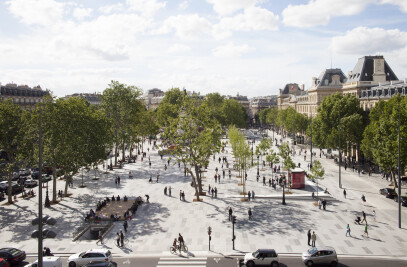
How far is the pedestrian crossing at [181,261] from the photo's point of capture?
949 inches

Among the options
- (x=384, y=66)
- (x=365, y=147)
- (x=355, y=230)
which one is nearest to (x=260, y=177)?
(x=365, y=147)

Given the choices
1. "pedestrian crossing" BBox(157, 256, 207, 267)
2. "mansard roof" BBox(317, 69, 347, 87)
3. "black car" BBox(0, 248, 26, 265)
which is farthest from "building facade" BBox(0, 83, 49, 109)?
"mansard roof" BBox(317, 69, 347, 87)

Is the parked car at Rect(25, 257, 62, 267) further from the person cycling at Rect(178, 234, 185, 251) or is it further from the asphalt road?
the person cycling at Rect(178, 234, 185, 251)

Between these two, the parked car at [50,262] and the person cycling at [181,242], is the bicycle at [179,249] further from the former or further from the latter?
the parked car at [50,262]

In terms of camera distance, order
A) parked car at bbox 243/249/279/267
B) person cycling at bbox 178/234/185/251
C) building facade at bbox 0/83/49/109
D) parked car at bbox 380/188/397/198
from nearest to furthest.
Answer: parked car at bbox 243/249/279/267 < person cycling at bbox 178/234/185/251 < parked car at bbox 380/188/397/198 < building facade at bbox 0/83/49/109

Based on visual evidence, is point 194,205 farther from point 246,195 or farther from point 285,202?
point 285,202

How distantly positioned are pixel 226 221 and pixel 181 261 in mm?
9939

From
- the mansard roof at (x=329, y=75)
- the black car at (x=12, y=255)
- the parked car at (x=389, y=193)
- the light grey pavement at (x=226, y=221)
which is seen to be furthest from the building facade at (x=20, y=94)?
the mansard roof at (x=329, y=75)

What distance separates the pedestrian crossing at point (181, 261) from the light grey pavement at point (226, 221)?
3.83ft

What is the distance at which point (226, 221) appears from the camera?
33906 millimetres

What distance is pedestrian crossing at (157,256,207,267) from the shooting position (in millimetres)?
24094

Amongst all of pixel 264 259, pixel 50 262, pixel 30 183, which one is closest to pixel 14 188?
pixel 30 183

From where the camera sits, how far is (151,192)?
4572 cm

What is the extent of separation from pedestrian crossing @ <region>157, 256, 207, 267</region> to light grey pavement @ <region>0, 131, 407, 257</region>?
3.83ft
